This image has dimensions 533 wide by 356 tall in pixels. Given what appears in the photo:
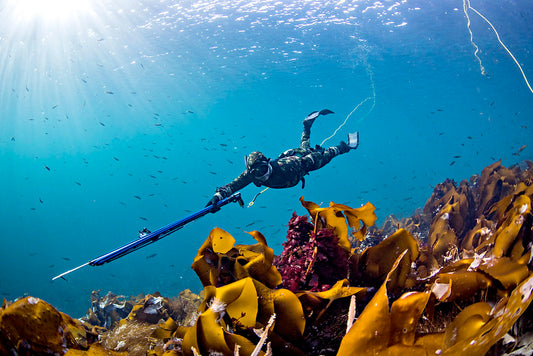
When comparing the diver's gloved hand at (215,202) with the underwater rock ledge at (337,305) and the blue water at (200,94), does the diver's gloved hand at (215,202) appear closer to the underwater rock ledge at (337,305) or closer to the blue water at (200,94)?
the underwater rock ledge at (337,305)

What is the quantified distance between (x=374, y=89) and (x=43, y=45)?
1511 inches

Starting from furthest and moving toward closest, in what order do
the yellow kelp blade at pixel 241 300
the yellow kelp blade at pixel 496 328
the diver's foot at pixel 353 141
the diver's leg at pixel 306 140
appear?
the diver's foot at pixel 353 141
the diver's leg at pixel 306 140
the yellow kelp blade at pixel 241 300
the yellow kelp blade at pixel 496 328

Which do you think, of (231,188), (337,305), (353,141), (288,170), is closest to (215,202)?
(231,188)

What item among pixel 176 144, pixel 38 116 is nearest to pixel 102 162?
pixel 176 144

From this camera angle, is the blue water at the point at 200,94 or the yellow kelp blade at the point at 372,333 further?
the blue water at the point at 200,94

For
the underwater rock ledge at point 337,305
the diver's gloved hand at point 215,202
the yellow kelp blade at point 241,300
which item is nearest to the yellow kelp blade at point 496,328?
the underwater rock ledge at point 337,305

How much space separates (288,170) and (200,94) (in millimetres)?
35412

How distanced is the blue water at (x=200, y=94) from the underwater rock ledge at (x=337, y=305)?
1540 cm

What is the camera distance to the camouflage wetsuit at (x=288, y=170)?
571 cm

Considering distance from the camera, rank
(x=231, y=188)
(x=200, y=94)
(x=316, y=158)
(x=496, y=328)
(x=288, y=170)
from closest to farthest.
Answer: (x=496, y=328) → (x=231, y=188) → (x=288, y=170) → (x=316, y=158) → (x=200, y=94)

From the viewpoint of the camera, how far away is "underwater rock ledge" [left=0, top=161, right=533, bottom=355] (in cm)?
96

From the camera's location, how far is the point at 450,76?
3344 cm

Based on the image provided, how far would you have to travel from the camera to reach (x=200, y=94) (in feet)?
124

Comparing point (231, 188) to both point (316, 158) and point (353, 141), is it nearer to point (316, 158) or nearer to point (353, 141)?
point (316, 158)
